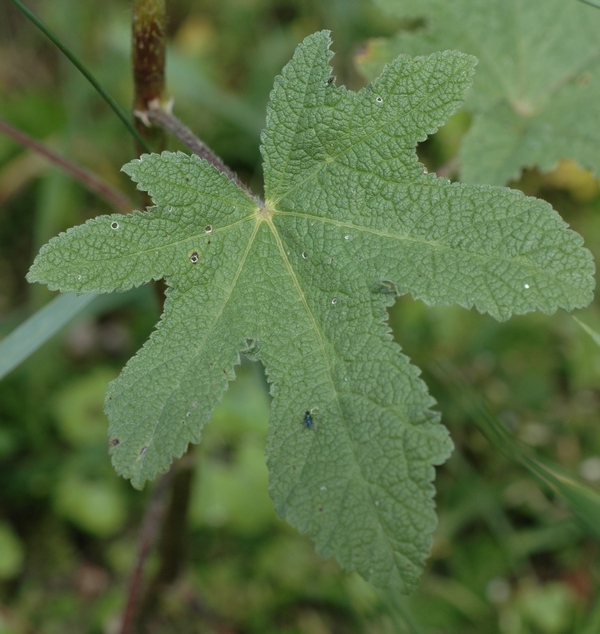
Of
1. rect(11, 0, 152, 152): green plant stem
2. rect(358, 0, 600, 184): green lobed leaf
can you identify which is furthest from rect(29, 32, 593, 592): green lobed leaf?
rect(358, 0, 600, 184): green lobed leaf

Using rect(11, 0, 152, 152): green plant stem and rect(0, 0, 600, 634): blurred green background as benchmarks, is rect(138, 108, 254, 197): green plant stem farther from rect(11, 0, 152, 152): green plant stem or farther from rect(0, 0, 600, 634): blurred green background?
rect(0, 0, 600, 634): blurred green background

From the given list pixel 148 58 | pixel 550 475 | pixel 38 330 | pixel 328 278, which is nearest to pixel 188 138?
pixel 148 58

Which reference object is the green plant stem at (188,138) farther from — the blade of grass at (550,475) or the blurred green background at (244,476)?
the blurred green background at (244,476)

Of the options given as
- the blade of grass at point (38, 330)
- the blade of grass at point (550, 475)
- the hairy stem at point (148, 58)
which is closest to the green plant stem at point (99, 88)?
the hairy stem at point (148, 58)

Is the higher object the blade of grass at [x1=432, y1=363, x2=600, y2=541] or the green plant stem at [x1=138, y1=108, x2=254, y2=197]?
the green plant stem at [x1=138, y1=108, x2=254, y2=197]

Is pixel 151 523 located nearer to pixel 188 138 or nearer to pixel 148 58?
pixel 188 138

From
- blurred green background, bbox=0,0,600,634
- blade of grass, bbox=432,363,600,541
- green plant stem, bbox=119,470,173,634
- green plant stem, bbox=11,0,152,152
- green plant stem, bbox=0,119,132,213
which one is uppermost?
green plant stem, bbox=11,0,152,152

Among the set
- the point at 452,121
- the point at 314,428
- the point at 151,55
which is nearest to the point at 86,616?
the point at 314,428
